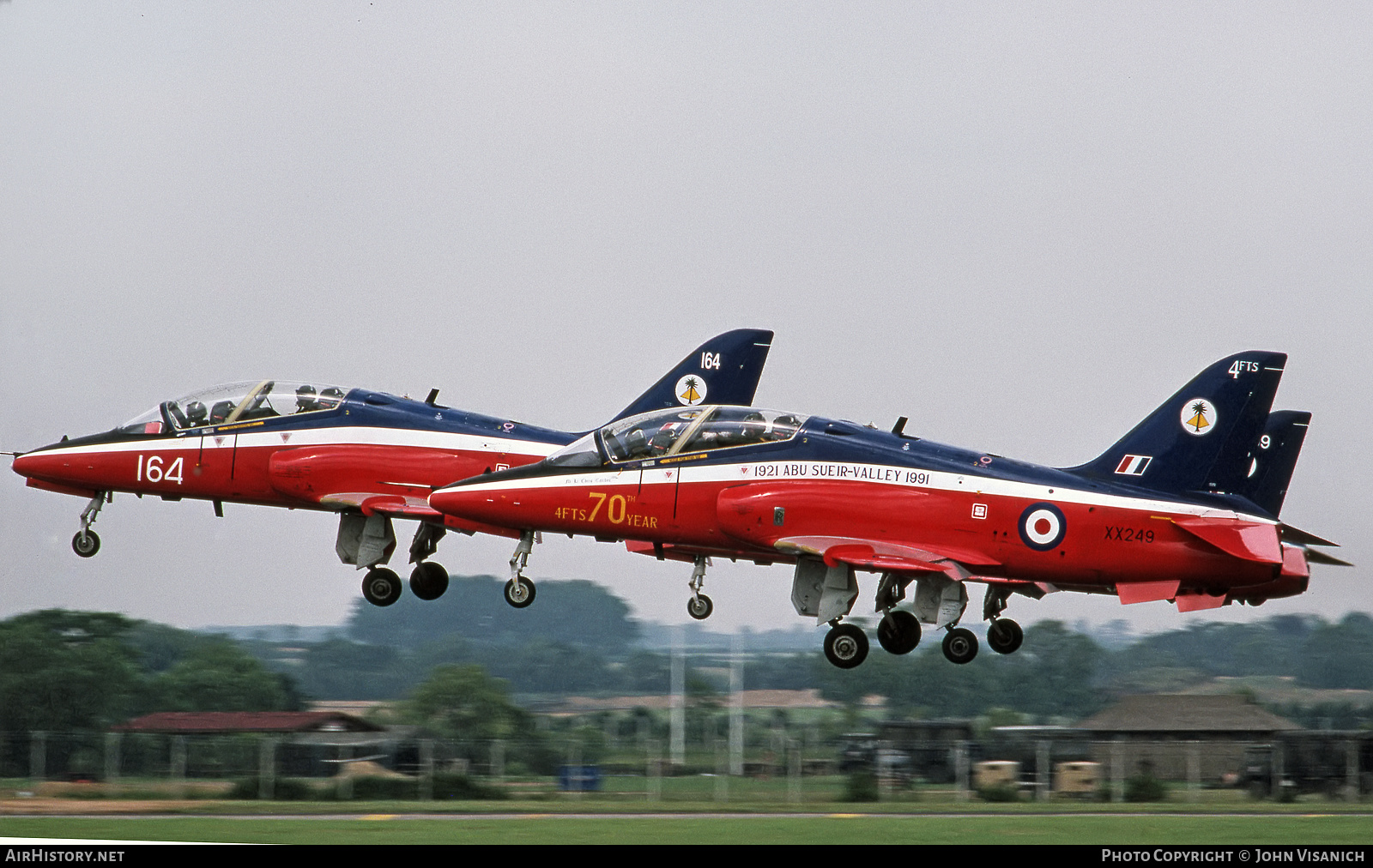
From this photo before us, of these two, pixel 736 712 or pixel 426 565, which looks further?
pixel 736 712

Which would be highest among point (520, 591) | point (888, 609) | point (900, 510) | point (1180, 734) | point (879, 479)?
point (879, 479)

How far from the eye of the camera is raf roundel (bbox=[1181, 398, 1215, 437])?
32031 millimetres

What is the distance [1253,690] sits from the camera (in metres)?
67.8

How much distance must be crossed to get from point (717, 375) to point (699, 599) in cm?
595

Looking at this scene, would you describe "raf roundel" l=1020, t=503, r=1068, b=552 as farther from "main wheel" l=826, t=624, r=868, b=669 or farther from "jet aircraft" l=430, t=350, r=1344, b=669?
"main wheel" l=826, t=624, r=868, b=669

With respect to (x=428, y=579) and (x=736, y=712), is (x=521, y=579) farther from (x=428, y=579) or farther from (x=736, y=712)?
(x=736, y=712)

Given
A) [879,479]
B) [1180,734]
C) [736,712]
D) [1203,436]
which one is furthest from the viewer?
[736,712]

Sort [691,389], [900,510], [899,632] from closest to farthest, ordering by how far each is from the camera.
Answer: [900,510], [899,632], [691,389]

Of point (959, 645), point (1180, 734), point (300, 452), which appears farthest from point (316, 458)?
point (1180, 734)

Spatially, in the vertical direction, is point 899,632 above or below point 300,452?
below

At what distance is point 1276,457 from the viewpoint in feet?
126

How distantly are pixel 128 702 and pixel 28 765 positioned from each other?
18.8 m

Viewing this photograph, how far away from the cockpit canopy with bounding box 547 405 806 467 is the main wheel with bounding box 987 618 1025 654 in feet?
18.3

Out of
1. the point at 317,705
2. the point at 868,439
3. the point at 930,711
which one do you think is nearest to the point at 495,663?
the point at 317,705
